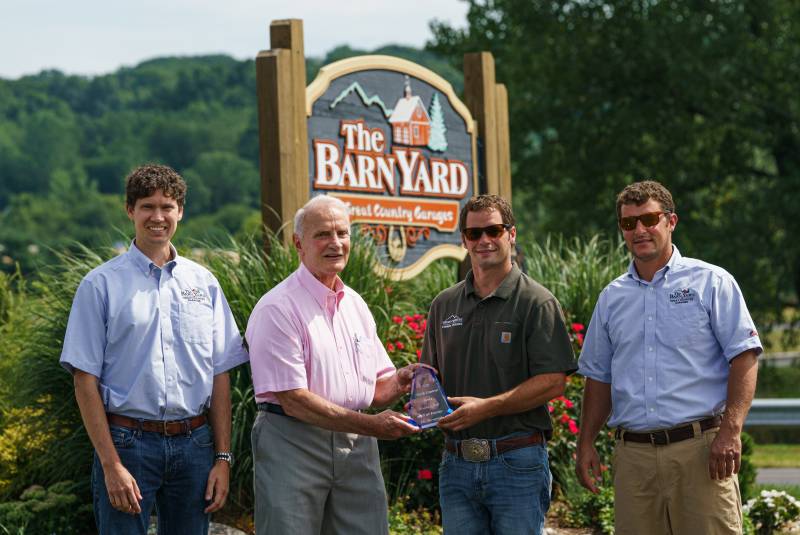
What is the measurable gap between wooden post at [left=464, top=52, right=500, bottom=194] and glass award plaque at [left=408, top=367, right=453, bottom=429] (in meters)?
6.04

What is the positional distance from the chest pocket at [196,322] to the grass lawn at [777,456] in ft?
26.3

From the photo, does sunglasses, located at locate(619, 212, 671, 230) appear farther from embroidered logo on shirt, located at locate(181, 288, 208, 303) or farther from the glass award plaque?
embroidered logo on shirt, located at locate(181, 288, 208, 303)

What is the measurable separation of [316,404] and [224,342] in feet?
1.97

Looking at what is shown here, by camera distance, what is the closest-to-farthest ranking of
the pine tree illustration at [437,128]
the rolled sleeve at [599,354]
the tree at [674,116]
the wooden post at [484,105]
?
the rolled sleeve at [599,354], the pine tree illustration at [437,128], the wooden post at [484,105], the tree at [674,116]

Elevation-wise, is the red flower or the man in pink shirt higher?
the man in pink shirt

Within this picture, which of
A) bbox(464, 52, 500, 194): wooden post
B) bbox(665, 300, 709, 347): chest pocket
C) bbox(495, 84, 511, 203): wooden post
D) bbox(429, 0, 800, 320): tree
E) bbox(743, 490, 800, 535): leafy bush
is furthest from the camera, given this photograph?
bbox(429, 0, 800, 320): tree

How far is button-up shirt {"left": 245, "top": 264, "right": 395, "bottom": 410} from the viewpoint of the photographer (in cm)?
403

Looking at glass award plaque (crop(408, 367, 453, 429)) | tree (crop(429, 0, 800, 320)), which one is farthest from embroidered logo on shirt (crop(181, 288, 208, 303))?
tree (crop(429, 0, 800, 320))

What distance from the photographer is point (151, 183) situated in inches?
164

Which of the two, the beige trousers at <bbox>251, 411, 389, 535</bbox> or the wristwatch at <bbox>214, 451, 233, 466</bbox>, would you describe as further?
the wristwatch at <bbox>214, 451, 233, 466</bbox>

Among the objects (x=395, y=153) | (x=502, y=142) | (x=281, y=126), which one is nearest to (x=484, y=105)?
(x=502, y=142)

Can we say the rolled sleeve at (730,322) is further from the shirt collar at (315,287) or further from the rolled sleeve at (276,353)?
the rolled sleeve at (276,353)

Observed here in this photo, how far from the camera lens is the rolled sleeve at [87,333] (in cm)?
403

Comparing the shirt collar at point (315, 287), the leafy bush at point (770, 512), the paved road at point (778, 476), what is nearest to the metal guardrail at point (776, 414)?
the paved road at point (778, 476)
